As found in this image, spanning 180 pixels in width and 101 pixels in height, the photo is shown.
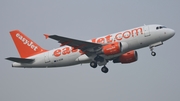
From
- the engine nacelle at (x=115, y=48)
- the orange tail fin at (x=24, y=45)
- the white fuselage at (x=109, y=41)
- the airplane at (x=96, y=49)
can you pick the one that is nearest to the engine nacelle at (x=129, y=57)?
the airplane at (x=96, y=49)

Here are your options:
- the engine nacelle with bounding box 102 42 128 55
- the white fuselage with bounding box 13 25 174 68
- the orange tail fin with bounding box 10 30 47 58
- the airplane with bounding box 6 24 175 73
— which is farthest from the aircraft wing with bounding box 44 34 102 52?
the orange tail fin with bounding box 10 30 47 58

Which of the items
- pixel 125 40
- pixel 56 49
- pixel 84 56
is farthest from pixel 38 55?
pixel 125 40

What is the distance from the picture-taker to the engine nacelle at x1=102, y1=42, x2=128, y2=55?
48688 mm

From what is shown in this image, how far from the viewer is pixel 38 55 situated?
53594 millimetres

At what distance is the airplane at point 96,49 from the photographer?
49156mm

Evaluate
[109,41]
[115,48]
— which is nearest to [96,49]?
[109,41]

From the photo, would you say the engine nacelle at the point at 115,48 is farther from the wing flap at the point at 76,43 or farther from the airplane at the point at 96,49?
the wing flap at the point at 76,43

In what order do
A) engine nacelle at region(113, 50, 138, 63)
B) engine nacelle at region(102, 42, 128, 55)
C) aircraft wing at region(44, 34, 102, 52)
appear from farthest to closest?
1. engine nacelle at region(113, 50, 138, 63)
2. engine nacelle at region(102, 42, 128, 55)
3. aircraft wing at region(44, 34, 102, 52)

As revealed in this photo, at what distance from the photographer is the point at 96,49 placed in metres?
50.6

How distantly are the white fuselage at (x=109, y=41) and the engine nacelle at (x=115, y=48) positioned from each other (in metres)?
0.50

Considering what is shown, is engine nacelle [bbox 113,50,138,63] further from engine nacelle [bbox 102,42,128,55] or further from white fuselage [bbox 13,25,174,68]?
engine nacelle [bbox 102,42,128,55]

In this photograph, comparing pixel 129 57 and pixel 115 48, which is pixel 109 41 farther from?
pixel 129 57

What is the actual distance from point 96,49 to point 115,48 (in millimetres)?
2915

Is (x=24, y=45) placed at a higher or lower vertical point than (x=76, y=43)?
higher
